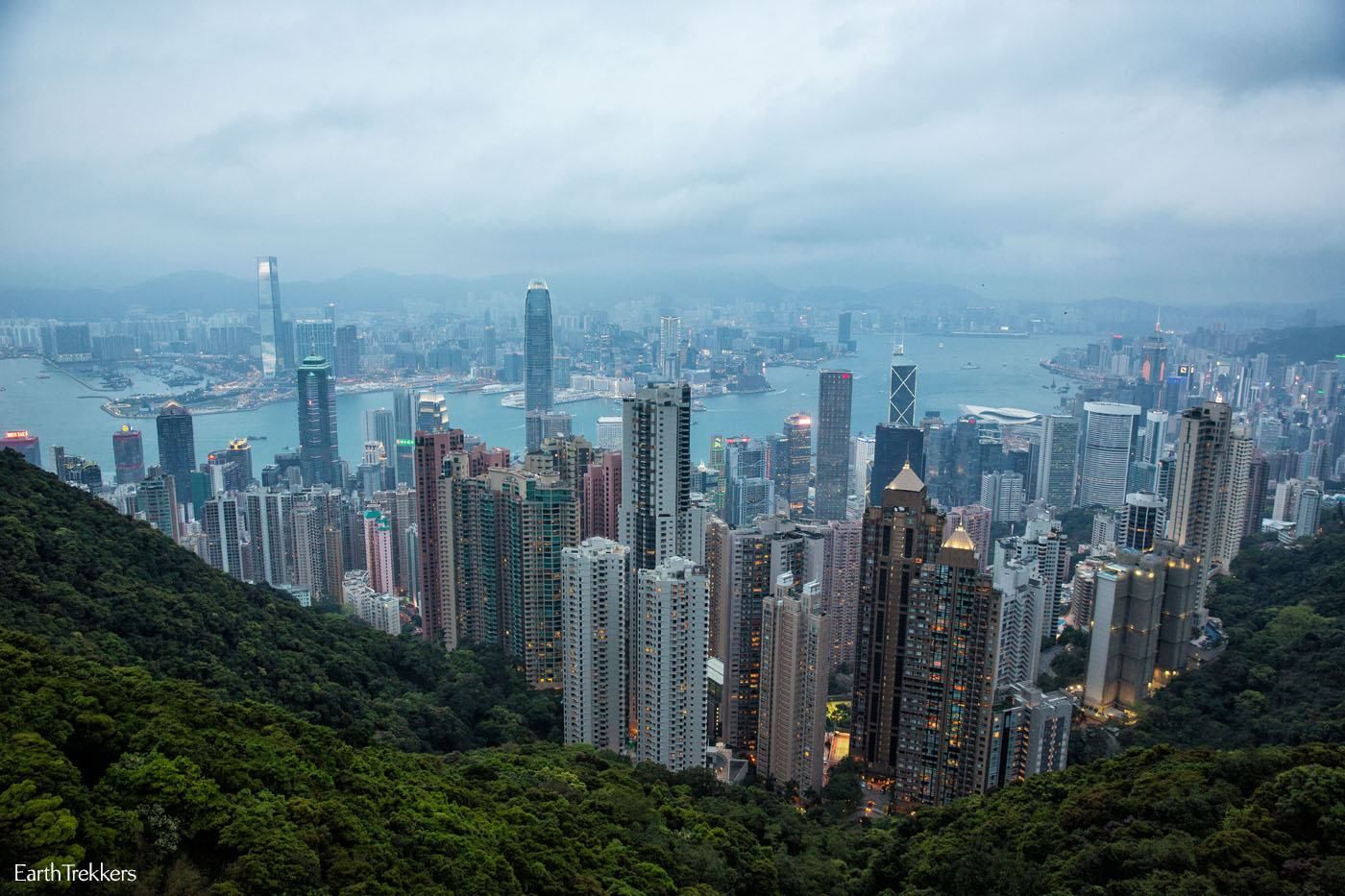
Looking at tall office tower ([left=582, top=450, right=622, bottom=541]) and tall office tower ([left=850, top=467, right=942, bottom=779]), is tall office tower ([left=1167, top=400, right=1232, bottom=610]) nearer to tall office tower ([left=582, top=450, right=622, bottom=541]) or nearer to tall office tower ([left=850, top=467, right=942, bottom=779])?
tall office tower ([left=850, top=467, right=942, bottom=779])

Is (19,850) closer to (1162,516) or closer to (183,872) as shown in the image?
(183,872)

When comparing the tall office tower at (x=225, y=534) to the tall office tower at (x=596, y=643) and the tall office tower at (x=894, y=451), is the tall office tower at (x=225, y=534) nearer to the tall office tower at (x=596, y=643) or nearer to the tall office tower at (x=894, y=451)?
the tall office tower at (x=596, y=643)

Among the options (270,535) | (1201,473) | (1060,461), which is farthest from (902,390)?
(270,535)

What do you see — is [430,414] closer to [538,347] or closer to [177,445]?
[538,347]

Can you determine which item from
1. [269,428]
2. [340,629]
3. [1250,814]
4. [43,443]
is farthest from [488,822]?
[269,428]

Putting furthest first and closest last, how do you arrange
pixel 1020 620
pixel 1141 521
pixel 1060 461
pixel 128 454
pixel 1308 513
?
pixel 1060 461 → pixel 128 454 → pixel 1308 513 → pixel 1141 521 → pixel 1020 620

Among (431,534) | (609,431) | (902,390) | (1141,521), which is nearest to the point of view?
(1141,521)

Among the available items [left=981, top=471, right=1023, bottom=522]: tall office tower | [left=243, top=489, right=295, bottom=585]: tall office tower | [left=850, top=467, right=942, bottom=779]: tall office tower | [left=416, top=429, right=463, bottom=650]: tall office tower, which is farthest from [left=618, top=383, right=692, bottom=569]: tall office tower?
[left=981, top=471, right=1023, bottom=522]: tall office tower
